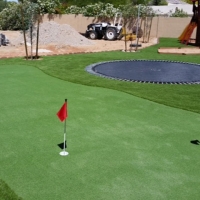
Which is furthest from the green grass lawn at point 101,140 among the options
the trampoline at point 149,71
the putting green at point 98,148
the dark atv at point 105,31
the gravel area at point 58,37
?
the dark atv at point 105,31

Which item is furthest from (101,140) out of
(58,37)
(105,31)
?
(105,31)

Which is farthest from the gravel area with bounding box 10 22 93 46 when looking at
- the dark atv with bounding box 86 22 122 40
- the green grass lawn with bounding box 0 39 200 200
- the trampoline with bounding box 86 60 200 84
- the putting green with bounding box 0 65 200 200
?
the putting green with bounding box 0 65 200 200

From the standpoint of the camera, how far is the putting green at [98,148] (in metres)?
3.04

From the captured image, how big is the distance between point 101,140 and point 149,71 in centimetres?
561

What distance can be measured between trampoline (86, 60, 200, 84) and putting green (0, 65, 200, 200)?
218 cm

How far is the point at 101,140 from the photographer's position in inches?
164

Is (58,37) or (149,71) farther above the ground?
(58,37)

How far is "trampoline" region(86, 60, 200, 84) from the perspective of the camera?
821 centimetres

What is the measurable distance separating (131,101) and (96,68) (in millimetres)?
3706

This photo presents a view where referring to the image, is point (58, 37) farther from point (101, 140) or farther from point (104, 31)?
point (101, 140)

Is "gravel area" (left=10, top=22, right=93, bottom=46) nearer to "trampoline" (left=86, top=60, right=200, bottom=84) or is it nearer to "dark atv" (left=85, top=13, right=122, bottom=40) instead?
"dark atv" (left=85, top=13, right=122, bottom=40)

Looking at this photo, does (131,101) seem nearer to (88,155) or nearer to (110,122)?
(110,122)

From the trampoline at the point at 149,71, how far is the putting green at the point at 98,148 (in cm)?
218

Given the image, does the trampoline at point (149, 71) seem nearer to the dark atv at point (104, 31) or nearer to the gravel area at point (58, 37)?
the gravel area at point (58, 37)
